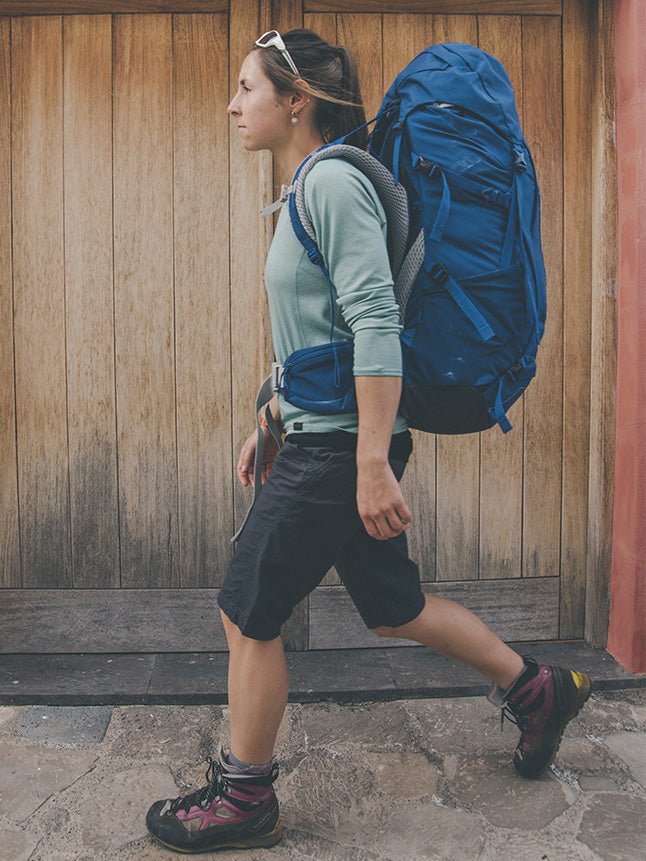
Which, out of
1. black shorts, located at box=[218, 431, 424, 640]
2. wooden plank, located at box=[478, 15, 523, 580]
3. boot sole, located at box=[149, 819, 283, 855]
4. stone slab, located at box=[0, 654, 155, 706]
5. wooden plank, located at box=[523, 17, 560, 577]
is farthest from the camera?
wooden plank, located at box=[478, 15, 523, 580]

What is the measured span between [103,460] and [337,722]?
55.5 inches

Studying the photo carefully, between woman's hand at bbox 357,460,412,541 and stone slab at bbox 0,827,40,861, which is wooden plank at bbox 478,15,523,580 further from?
stone slab at bbox 0,827,40,861

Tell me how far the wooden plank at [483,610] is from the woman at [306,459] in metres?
1.22

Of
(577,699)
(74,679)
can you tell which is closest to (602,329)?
(577,699)

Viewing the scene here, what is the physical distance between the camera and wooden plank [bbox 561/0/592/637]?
11.5ft

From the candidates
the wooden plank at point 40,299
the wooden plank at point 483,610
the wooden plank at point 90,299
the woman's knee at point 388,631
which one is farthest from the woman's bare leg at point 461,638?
the wooden plank at point 40,299

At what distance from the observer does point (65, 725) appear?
→ 9.75 ft

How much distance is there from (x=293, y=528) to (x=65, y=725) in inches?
55.2

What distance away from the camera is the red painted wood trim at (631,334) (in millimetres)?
3227

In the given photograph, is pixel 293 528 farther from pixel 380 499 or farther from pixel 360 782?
pixel 360 782

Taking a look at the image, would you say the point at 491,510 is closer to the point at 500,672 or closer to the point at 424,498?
the point at 424,498

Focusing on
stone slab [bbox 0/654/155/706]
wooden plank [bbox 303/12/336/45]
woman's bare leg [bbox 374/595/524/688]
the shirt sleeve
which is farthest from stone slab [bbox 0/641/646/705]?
wooden plank [bbox 303/12/336/45]

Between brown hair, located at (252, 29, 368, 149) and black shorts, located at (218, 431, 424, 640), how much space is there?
79 centimetres

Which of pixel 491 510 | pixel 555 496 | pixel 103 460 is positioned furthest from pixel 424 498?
pixel 103 460
